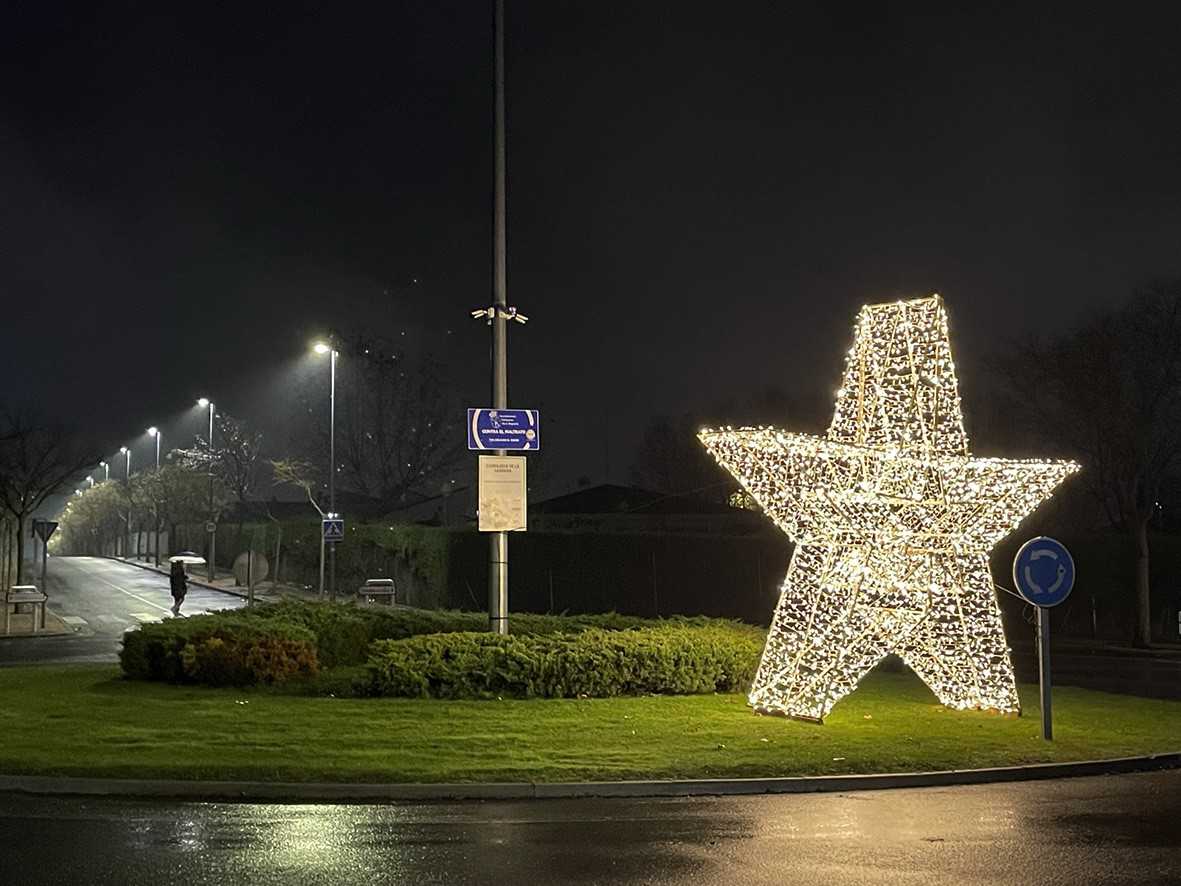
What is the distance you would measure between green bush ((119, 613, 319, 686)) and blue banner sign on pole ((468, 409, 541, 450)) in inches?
138

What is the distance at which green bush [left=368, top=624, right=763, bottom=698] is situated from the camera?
1502 cm

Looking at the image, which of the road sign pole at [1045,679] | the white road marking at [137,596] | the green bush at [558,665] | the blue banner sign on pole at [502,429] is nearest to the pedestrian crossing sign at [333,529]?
the white road marking at [137,596]

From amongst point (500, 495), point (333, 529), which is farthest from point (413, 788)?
point (333, 529)

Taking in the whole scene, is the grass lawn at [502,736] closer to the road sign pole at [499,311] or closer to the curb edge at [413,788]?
the curb edge at [413,788]

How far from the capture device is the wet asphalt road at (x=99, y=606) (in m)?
24.0

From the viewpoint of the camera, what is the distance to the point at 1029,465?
14.3 m

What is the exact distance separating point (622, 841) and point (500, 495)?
903 cm

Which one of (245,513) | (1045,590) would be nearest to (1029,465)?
(1045,590)

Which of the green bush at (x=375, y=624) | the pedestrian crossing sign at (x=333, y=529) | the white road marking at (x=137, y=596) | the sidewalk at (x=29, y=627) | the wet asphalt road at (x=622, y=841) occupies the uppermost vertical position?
the pedestrian crossing sign at (x=333, y=529)

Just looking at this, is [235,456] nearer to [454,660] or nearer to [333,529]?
[333,529]

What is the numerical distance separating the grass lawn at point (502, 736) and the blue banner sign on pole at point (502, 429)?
3.78m

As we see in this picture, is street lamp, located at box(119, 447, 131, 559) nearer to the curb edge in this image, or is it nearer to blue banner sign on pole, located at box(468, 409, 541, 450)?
blue banner sign on pole, located at box(468, 409, 541, 450)

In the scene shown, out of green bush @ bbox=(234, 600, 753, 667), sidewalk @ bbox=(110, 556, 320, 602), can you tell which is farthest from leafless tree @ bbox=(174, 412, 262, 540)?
green bush @ bbox=(234, 600, 753, 667)

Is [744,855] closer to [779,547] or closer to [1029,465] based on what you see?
[1029,465]
